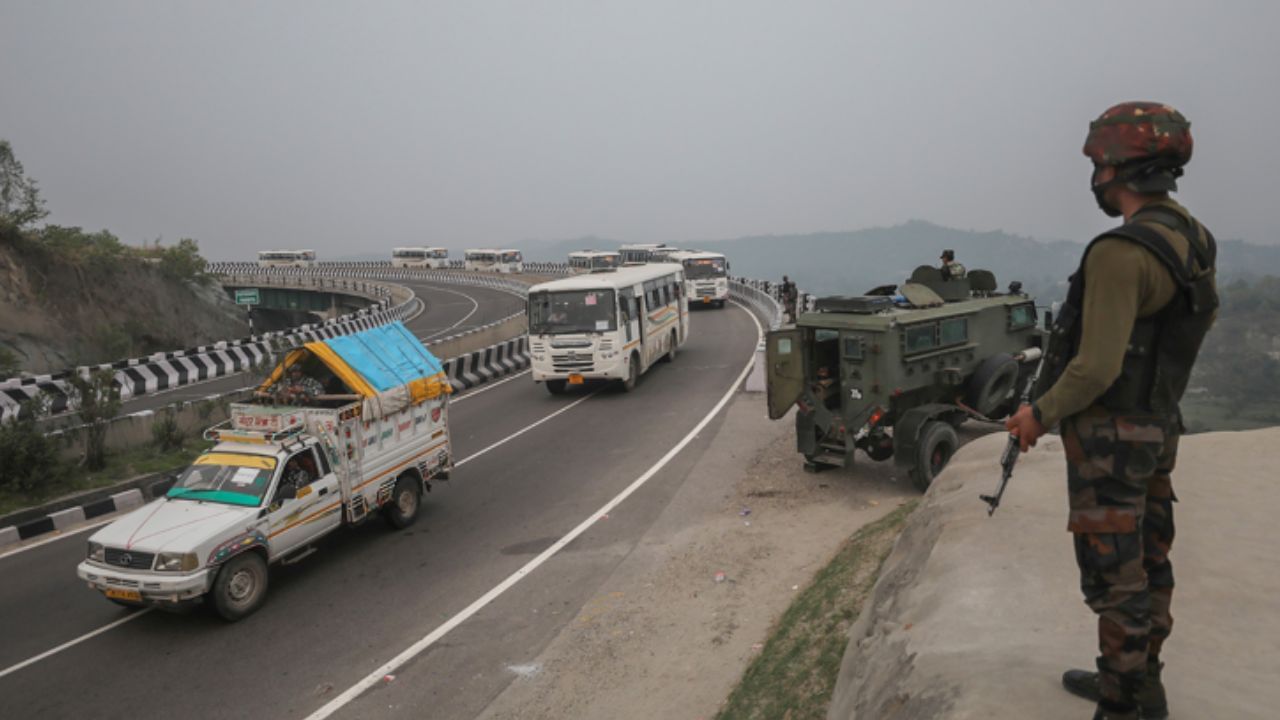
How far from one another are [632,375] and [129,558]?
13.4 m

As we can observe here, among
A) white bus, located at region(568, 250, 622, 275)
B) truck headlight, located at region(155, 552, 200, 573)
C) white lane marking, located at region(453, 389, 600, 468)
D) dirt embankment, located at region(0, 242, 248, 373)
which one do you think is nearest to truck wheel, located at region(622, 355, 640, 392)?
white lane marking, located at region(453, 389, 600, 468)

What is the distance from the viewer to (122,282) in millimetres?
34000

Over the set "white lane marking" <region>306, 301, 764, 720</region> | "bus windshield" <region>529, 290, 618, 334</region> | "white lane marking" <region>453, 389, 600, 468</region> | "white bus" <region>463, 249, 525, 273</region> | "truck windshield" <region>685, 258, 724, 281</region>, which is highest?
"white bus" <region>463, 249, 525, 273</region>

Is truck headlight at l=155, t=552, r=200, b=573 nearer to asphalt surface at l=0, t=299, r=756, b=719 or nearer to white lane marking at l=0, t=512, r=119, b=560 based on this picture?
asphalt surface at l=0, t=299, r=756, b=719

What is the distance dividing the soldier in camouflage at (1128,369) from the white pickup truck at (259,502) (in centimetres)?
824

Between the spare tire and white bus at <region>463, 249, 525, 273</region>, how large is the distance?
6339 centimetres

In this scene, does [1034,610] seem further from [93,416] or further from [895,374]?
[93,416]

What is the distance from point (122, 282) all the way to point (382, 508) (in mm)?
30710

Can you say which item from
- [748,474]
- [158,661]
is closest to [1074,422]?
[158,661]

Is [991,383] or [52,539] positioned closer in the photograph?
[52,539]

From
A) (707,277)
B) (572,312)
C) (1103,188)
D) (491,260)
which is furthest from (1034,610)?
(491,260)

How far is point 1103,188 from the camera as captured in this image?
10.3 ft

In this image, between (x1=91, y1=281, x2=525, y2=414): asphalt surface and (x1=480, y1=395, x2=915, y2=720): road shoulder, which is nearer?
(x1=480, y1=395, x2=915, y2=720): road shoulder

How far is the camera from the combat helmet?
2.98 m
